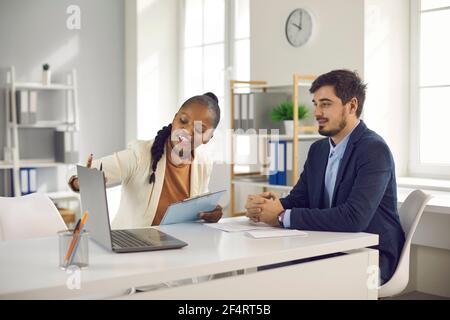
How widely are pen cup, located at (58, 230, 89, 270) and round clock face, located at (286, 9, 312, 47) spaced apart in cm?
305

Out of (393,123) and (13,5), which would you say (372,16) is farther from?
(13,5)

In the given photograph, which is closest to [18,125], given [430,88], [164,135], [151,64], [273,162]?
[151,64]

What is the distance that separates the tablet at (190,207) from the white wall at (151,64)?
3.68m

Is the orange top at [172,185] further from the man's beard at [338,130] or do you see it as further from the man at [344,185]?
the man's beard at [338,130]

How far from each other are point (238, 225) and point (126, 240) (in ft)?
1.70

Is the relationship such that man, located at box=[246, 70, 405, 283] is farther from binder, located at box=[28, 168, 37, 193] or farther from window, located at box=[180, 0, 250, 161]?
binder, located at box=[28, 168, 37, 193]

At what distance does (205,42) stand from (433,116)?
8.11ft

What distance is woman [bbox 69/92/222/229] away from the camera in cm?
274

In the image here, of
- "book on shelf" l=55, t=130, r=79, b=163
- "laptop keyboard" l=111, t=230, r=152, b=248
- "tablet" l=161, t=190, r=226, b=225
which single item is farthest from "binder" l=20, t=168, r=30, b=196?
"laptop keyboard" l=111, t=230, r=152, b=248

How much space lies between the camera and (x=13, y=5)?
18.0ft

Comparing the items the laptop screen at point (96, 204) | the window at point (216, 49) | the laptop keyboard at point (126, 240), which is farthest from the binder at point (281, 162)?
the laptop screen at point (96, 204)

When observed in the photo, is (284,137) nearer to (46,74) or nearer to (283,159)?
(283,159)

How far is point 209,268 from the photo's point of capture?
1701mm

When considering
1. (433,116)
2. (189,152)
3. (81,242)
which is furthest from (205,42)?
(81,242)
